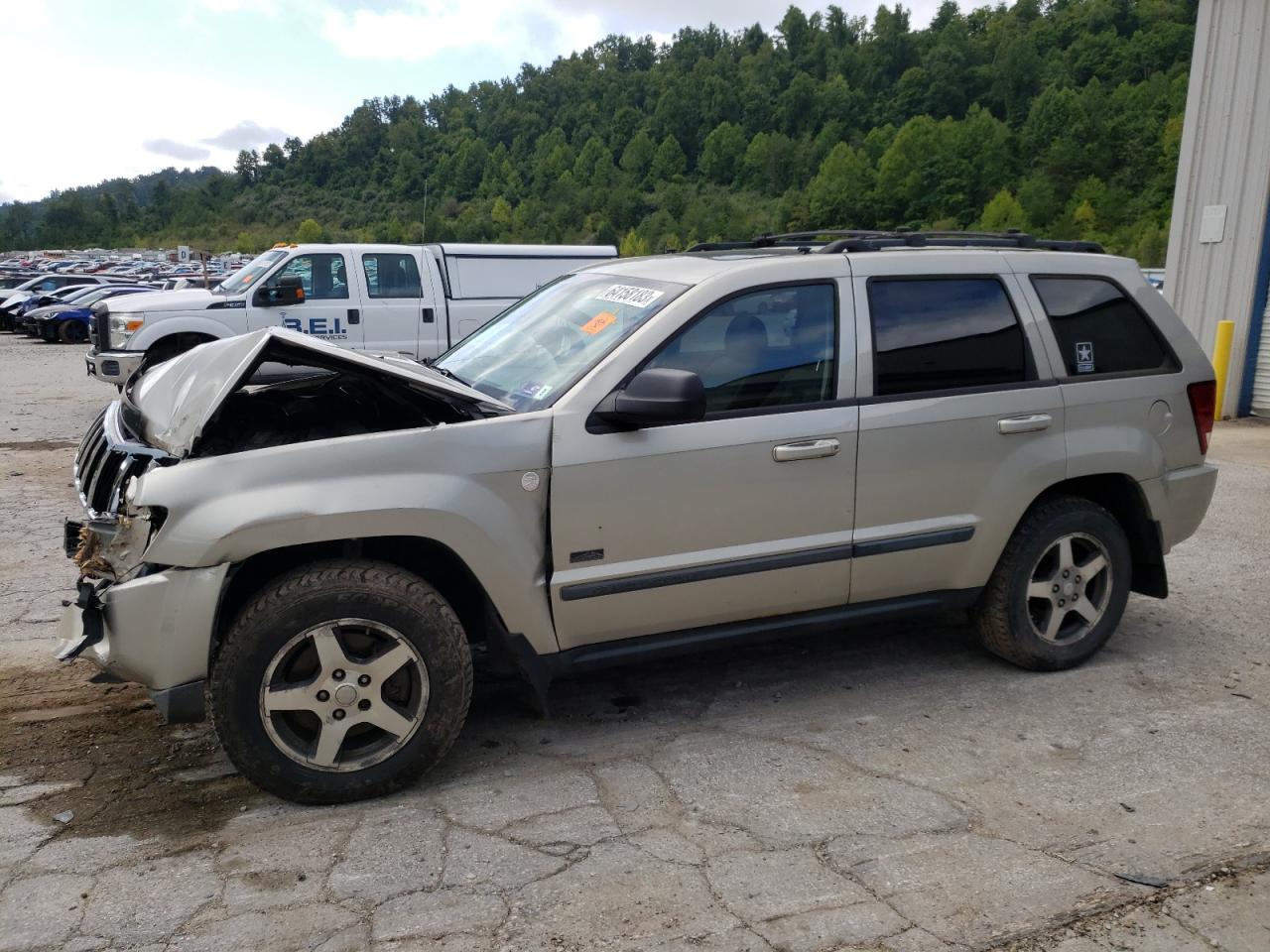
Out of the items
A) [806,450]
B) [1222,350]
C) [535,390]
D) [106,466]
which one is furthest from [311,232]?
[806,450]

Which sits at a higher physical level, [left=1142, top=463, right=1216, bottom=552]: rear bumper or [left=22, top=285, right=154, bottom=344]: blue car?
[left=1142, top=463, right=1216, bottom=552]: rear bumper

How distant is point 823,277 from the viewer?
3.96 metres

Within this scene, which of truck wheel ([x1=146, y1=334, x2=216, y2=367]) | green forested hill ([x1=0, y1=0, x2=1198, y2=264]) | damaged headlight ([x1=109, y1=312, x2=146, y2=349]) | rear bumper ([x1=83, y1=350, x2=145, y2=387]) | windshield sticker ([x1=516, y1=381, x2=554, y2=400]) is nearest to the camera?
windshield sticker ([x1=516, y1=381, x2=554, y2=400])

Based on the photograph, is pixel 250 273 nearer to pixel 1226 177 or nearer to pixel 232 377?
pixel 232 377

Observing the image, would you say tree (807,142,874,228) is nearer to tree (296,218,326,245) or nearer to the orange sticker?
tree (296,218,326,245)

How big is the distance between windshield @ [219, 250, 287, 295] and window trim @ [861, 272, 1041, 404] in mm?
9391

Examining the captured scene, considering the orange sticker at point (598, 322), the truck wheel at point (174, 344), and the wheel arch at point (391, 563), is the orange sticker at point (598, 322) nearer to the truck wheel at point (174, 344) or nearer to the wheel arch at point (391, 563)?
the wheel arch at point (391, 563)

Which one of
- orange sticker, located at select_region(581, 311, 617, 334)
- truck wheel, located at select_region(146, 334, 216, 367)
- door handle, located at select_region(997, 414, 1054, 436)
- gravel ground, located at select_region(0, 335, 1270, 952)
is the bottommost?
gravel ground, located at select_region(0, 335, 1270, 952)

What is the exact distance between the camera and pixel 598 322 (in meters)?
3.97

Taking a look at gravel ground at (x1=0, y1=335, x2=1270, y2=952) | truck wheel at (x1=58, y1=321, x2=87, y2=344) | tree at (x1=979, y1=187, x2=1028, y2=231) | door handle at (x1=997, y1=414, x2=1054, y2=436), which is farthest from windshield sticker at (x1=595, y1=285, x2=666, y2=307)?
tree at (x1=979, y1=187, x2=1028, y2=231)

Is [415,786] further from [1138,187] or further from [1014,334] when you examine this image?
[1138,187]

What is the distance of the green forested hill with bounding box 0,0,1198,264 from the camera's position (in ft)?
291

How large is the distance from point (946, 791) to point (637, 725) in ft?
3.74

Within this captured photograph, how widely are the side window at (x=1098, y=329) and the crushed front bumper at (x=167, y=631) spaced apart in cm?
336
